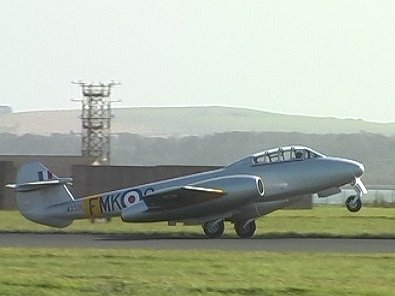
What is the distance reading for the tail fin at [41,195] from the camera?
36.8 m

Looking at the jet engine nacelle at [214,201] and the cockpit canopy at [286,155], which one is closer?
the jet engine nacelle at [214,201]

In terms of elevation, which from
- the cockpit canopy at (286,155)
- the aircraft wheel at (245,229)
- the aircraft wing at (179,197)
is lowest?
the aircraft wheel at (245,229)

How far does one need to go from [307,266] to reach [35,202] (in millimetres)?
17311

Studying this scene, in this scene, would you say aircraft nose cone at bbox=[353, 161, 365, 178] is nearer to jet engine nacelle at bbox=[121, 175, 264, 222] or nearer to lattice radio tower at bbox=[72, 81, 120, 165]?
jet engine nacelle at bbox=[121, 175, 264, 222]

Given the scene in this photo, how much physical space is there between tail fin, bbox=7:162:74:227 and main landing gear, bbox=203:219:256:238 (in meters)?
5.09

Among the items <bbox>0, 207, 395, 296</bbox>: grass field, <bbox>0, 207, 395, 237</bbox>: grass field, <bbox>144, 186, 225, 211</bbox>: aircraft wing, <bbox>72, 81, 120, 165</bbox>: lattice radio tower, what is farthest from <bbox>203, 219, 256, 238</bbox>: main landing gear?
<bbox>72, 81, 120, 165</bbox>: lattice radio tower

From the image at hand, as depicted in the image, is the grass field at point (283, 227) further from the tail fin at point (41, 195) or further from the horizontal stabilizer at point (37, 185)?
the horizontal stabilizer at point (37, 185)

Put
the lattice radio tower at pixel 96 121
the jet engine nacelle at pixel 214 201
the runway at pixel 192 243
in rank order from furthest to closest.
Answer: the lattice radio tower at pixel 96 121 → the jet engine nacelle at pixel 214 201 → the runway at pixel 192 243

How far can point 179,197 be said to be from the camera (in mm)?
35250

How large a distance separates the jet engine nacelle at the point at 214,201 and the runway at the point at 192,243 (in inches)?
45.0

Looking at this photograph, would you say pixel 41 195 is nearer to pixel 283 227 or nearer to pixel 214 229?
pixel 214 229

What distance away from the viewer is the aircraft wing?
34781mm

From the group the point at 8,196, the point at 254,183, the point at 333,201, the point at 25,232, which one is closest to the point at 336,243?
the point at 254,183

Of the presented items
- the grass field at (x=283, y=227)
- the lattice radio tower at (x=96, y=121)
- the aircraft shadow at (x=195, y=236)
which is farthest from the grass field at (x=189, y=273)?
the lattice radio tower at (x=96, y=121)
